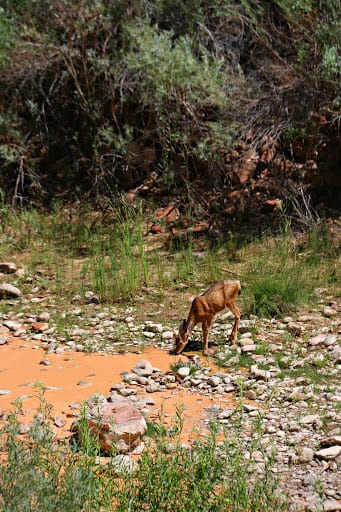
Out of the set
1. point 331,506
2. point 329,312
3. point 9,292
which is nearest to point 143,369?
point 329,312

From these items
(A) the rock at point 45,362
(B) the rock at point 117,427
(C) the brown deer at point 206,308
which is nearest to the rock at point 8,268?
(A) the rock at point 45,362

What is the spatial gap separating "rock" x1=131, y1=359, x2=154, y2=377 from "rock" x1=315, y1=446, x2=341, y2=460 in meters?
1.80

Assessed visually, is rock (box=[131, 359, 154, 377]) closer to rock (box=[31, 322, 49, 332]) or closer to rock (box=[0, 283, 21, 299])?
rock (box=[31, 322, 49, 332])

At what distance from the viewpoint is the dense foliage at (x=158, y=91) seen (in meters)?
10.1

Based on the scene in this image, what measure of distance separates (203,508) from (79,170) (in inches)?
320

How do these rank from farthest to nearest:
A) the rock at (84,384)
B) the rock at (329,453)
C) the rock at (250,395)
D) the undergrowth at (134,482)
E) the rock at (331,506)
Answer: the rock at (84,384), the rock at (250,395), the rock at (329,453), the rock at (331,506), the undergrowth at (134,482)

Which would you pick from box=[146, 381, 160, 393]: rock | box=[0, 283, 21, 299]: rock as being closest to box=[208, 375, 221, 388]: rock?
box=[146, 381, 160, 393]: rock

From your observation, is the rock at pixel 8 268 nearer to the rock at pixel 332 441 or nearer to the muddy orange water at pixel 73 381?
the muddy orange water at pixel 73 381

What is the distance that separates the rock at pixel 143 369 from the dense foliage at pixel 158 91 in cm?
392

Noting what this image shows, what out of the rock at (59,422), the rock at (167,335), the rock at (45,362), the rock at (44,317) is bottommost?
the rock at (44,317)

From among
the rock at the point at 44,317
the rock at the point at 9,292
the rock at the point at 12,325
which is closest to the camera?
the rock at the point at 12,325

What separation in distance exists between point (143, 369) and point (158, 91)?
4608 millimetres

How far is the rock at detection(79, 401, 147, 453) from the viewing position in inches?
205

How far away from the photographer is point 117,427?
207 inches
